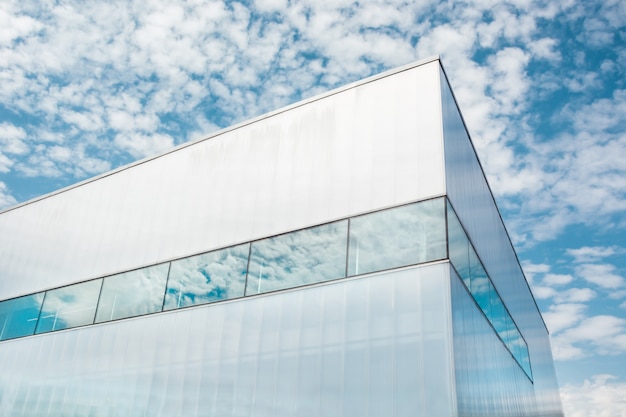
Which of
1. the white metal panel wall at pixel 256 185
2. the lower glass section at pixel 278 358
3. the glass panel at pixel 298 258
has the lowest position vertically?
the lower glass section at pixel 278 358

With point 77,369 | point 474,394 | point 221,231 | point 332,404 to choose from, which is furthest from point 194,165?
point 474,394

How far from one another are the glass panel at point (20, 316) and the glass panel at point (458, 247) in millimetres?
15256

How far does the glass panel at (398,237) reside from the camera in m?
11.5

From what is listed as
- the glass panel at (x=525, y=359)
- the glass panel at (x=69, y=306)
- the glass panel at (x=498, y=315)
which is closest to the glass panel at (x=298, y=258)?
the glass panel at (x=498, y=315)

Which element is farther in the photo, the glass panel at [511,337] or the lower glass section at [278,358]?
the glass panel at [511,337]

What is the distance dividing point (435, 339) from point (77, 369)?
11807mm

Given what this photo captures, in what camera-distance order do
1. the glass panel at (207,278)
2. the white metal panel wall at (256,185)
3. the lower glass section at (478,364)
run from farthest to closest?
the glass panel at (207,278) → the white metal panel wall at (256,185) → the lower glass section at (478,364)

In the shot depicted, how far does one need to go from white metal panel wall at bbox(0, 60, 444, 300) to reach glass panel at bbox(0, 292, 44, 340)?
0.46m

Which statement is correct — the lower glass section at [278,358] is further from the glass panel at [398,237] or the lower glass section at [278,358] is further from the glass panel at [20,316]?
the glass panel at [20,316]

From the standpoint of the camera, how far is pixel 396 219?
1215 centimetres

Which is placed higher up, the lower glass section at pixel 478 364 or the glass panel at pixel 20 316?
the glass panel at pixel 20 316

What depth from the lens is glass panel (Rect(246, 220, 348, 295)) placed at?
12635 millimetres

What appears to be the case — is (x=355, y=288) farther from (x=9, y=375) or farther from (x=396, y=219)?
(x=9, y=375)

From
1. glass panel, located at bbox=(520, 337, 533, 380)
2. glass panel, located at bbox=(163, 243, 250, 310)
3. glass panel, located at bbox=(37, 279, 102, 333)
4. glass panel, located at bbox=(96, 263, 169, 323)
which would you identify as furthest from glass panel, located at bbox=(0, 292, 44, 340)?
glass panel, located at bbox=(520, 337, 533, 380)
